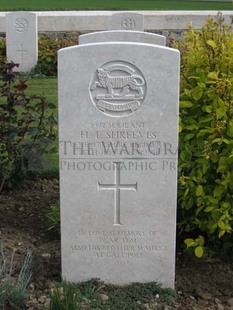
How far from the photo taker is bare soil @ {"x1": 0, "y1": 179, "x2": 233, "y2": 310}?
12.8ft

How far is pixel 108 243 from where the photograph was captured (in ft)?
13.0

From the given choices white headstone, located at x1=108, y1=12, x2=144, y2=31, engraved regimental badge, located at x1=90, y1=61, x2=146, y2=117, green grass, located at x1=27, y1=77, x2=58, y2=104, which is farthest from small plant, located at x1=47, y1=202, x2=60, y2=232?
white headstone, located at x1=108, y1=12, x2=144, y2=31

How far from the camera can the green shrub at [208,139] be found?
13.5 feet

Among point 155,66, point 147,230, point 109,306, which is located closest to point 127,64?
point 155,66

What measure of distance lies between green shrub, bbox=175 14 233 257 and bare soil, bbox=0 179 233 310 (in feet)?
0.52

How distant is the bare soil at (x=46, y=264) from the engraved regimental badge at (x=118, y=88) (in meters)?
1.04

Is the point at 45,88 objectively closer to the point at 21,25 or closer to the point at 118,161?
the point at 21,25

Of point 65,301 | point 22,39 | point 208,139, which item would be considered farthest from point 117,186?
point 22,39

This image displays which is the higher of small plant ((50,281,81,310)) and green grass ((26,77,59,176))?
small plant ((50,281,81,310))

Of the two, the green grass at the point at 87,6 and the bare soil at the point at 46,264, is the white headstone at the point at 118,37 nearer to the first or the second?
the bare soil at the point at 46,264

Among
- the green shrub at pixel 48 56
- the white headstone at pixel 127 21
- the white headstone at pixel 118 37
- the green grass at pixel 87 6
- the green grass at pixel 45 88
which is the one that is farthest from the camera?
the green grass at pixel 87 6

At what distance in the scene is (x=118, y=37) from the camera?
506 cm

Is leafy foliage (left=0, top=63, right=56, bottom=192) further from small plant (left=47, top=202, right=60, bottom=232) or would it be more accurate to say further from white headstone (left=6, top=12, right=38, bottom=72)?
white headstone (left=6, top=12, right=38, bottom=72)

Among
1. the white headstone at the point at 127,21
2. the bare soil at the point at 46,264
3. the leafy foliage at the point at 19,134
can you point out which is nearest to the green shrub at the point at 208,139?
the bare soil at the point at 46,264
